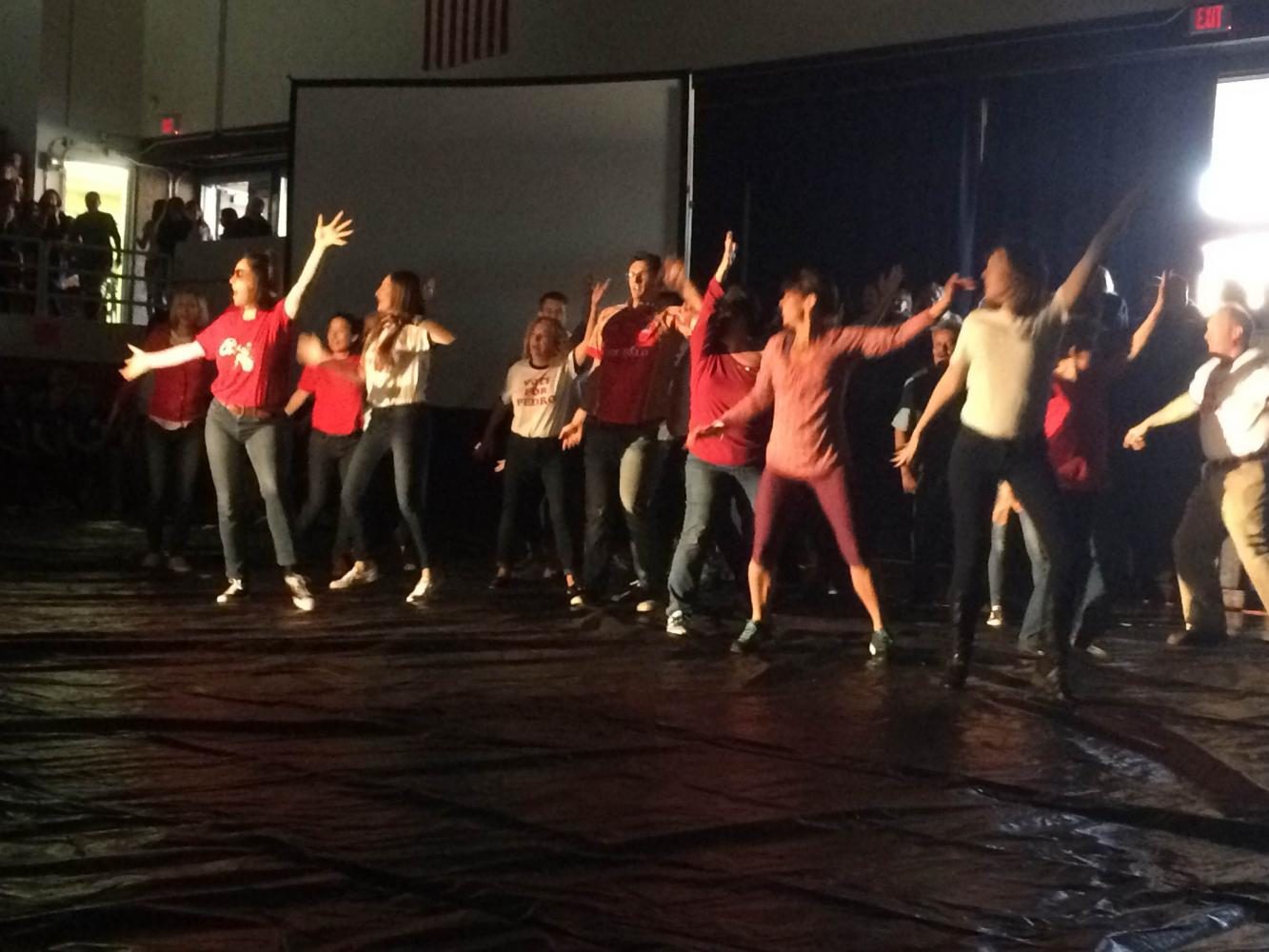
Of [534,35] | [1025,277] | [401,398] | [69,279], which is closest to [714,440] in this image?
[1025,277]

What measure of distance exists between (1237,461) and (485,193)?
5.99 metres

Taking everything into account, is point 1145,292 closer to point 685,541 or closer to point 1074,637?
point 1074,637

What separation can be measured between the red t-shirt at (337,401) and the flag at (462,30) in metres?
6.76

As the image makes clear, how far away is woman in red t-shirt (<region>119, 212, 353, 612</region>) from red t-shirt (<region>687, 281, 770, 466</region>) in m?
1.74

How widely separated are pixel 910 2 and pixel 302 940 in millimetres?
10377

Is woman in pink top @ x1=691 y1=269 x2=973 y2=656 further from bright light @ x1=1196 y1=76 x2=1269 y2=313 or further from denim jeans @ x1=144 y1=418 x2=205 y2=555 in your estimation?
bright light @ x1=1196 y1=76 x2=1269 y2=313

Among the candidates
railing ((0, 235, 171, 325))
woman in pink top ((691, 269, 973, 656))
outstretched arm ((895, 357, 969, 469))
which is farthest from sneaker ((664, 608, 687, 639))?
railing ((0, 235, 171, 325))

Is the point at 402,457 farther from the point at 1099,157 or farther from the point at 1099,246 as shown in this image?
the point at 1099,157

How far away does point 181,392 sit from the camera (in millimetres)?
9008

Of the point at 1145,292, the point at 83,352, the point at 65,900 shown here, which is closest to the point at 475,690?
the point at 65,900

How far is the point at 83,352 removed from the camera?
16156 millimetres

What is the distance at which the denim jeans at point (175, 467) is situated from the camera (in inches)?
355

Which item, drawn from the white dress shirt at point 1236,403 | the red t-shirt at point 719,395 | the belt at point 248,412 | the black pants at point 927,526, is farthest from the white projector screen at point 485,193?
the white dress shirt at point 1236,403

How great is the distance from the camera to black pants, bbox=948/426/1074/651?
18.9 feet
